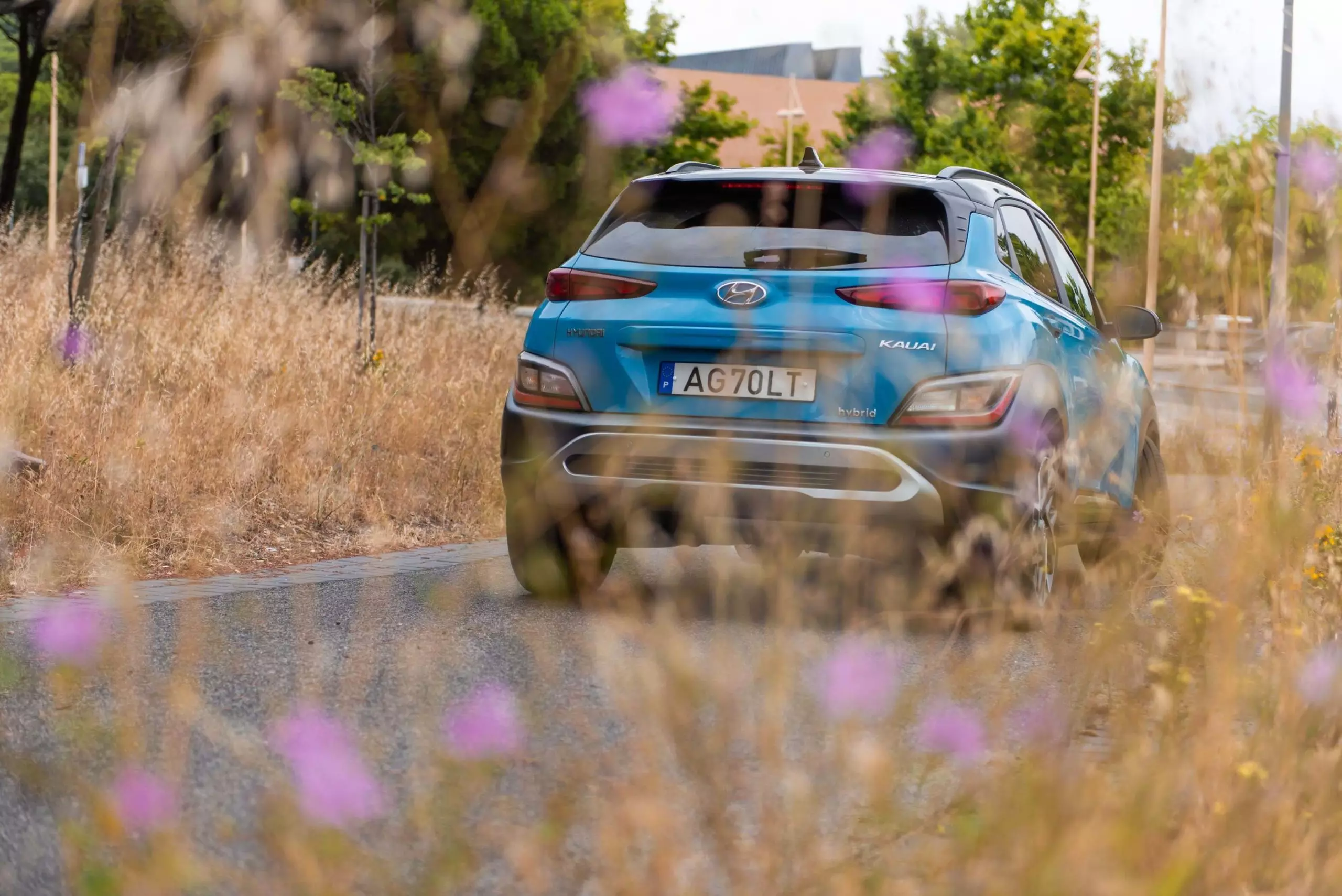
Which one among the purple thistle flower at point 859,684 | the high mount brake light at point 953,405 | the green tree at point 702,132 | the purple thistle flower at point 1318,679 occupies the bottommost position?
the purple thistle flower at point 1318,679

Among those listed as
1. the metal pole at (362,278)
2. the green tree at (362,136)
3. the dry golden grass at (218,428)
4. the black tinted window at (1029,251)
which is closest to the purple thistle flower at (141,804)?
the dry golden grass at (218,428)

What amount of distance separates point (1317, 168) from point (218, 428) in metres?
6.09

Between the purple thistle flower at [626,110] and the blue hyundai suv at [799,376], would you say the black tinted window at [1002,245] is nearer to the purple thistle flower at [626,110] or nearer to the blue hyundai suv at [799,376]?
the blue hyundai suv at [799,376]

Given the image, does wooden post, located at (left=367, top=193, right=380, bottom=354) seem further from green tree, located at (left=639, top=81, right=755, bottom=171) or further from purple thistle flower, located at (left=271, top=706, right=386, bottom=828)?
green tree, located at (left=639, top=81, right=755, bottom=171)

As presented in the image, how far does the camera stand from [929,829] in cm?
286

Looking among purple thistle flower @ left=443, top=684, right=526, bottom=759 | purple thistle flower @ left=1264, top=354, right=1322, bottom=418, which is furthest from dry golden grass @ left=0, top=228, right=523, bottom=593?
purple thistle flower @ left=1264, top=354, right=1322, bottom=418

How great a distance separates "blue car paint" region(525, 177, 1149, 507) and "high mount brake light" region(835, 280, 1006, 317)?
0.02m

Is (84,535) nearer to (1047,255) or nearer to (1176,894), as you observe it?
(1047,255)

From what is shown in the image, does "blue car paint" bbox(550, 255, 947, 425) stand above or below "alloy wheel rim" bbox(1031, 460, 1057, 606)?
above

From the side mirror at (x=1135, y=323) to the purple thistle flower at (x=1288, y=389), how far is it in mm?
2893

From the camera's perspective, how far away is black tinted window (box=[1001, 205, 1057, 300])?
7.00 metres

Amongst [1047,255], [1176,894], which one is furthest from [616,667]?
[1047,255]

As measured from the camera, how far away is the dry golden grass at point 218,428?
8.05 metres

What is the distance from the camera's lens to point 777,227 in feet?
21.5
